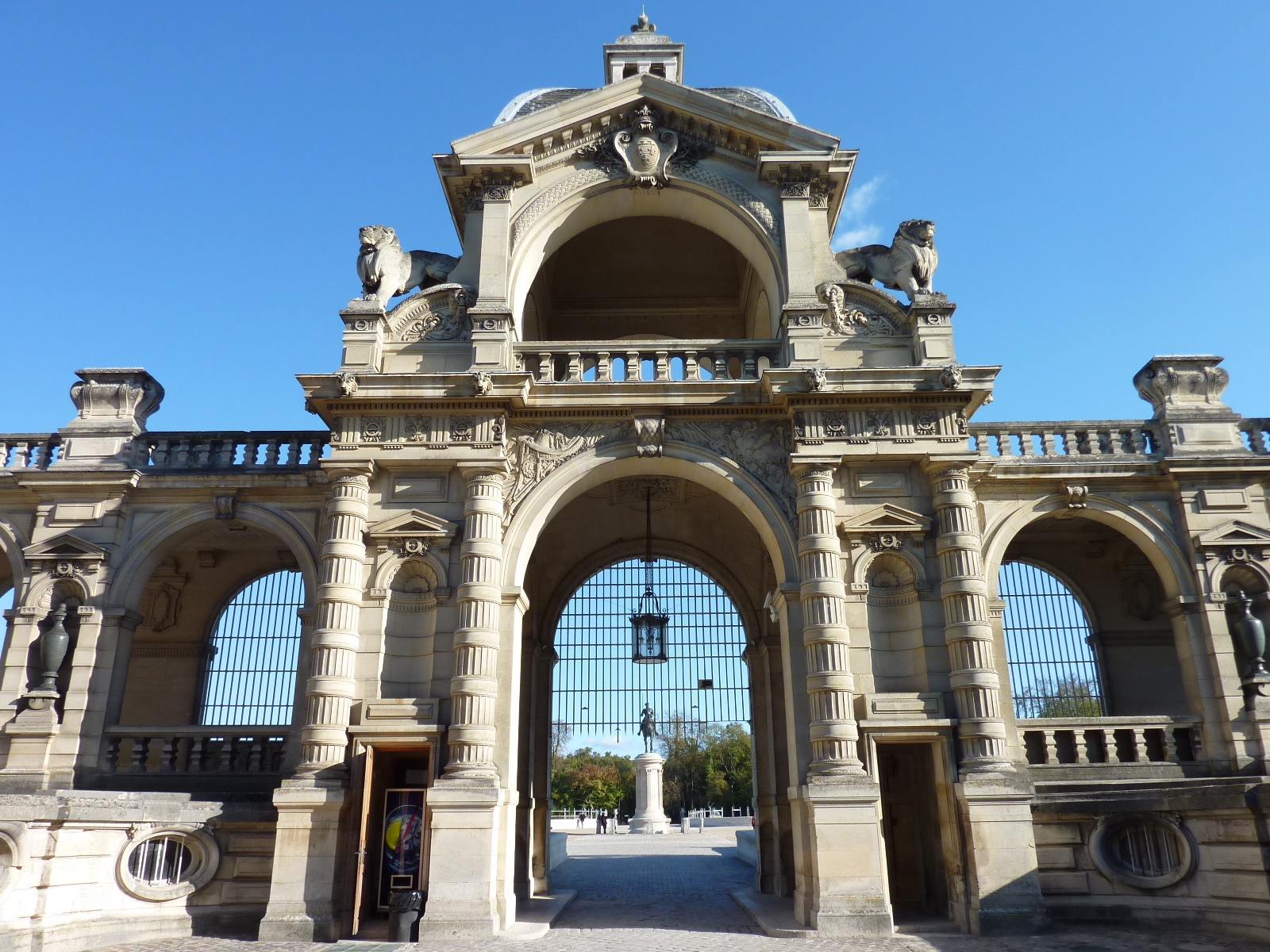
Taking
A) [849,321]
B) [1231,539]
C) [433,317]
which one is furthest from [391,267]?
[1231,539]

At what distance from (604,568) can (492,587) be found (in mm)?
7439

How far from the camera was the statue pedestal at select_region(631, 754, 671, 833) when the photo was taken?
138 feet

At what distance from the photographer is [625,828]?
50.5 m

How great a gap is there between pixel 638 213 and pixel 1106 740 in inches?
517

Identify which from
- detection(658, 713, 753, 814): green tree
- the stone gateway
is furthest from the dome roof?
detection(658, 713, 753, 814): green tree

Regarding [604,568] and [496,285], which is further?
[604,568]

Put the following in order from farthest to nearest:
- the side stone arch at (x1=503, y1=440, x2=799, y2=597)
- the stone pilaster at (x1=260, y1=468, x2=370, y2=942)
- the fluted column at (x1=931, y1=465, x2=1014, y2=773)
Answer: the side stone arch at (x1=503, y1=440, x2=799, y2=597), the fluted column at (x1=931, y1=465, x2=1014, y2=773), the stone pilaster at (x1=260, y1=468, x2=370, y2=942)

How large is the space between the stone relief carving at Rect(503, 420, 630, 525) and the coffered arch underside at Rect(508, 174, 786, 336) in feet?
8.08

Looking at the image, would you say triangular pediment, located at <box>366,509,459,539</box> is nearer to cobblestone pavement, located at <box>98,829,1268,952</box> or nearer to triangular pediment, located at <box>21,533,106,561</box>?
triangular pediment, located at <box>21,533,106,561</box>

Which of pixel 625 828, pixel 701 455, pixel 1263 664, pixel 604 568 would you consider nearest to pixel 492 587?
pixel 701 455

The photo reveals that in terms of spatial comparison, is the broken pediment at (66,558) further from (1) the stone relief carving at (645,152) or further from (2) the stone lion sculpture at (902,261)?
(2) the stone lion sculpture at (902,261)

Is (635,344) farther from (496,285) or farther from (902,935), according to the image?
(902,935)

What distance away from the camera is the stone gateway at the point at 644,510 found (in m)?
13.2

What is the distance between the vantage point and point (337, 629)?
1419 cm
